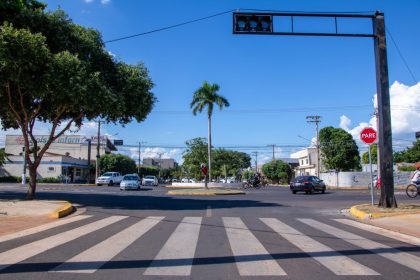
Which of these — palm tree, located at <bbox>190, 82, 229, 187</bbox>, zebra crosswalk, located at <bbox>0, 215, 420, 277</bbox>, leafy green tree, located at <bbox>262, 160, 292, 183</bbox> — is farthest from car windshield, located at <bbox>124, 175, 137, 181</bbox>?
leafy green tree, located at <bbox>262, 160, 292, 183</bbox>

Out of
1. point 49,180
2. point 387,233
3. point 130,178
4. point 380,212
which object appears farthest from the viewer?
point 49,180

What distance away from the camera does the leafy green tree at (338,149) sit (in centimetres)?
7462

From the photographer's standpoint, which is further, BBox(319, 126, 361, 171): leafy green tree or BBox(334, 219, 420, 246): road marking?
BBox(319, 126, 361, 171): leafy green tree

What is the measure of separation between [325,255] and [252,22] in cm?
957

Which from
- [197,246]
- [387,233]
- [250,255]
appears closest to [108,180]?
[387,233]

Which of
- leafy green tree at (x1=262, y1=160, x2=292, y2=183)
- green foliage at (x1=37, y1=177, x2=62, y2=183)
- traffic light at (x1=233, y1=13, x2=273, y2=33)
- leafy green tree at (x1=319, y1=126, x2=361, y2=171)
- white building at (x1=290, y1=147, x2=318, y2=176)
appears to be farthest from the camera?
white building at (x1=290, y1=147, x2=318, y2=176)

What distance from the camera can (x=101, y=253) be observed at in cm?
884

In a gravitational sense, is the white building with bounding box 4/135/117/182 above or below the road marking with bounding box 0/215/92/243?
above

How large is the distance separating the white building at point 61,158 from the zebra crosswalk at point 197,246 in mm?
56651

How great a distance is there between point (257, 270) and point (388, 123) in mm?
12869

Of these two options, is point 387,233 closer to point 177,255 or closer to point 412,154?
point 177,255

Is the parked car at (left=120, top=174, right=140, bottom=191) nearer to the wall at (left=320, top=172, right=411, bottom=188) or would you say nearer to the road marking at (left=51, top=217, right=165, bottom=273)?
the wall at (left=320, top=172, right=411, bottom=188)

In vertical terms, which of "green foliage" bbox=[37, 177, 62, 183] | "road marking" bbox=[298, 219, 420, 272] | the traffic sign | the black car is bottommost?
"road marking" bbox=[298, 219, 420, 272]

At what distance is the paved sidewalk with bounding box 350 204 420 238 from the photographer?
43.3ft
